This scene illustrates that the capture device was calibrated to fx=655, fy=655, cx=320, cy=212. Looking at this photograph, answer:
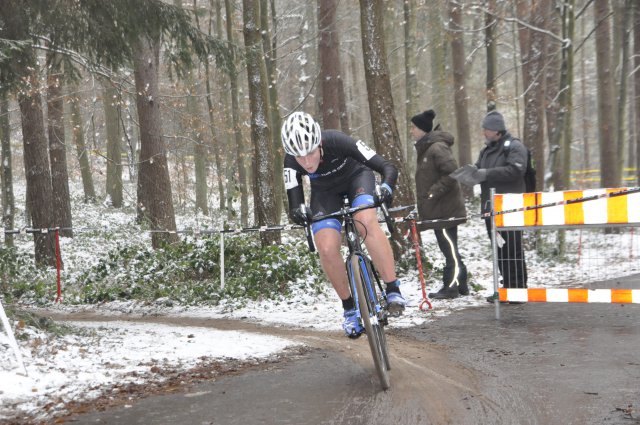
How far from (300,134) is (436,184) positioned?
4183mm

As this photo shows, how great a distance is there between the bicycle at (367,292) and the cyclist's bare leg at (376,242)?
0.07 metres

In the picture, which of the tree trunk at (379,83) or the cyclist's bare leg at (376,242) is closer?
the cyclist's bare leg at (376,242)

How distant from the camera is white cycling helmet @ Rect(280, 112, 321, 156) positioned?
17.8ft

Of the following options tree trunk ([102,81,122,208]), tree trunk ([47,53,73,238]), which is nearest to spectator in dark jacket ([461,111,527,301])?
tree trunk ([47,53,73,238])

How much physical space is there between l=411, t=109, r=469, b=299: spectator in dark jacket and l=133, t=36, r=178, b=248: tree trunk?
7286 mm

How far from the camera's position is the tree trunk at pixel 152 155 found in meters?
14.7

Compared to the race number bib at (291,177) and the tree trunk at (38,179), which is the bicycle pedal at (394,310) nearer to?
the race number bib at (291,177)

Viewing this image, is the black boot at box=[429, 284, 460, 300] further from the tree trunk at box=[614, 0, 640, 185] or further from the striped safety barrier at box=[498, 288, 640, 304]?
the tree trunk at box=[614, 0, 640, 185]

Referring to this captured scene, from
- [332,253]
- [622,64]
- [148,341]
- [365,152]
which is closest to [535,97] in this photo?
[622,64]

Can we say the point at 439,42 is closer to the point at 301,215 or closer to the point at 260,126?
the point at 260,126

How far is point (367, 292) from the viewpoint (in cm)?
542

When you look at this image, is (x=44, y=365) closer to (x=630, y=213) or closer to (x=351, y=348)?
(x=351, y=348)

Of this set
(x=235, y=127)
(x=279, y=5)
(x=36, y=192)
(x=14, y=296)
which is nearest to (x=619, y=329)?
(x=14, y=296)

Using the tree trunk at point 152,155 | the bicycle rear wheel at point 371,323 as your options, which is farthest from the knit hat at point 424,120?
the tree trunk at point 152,155
